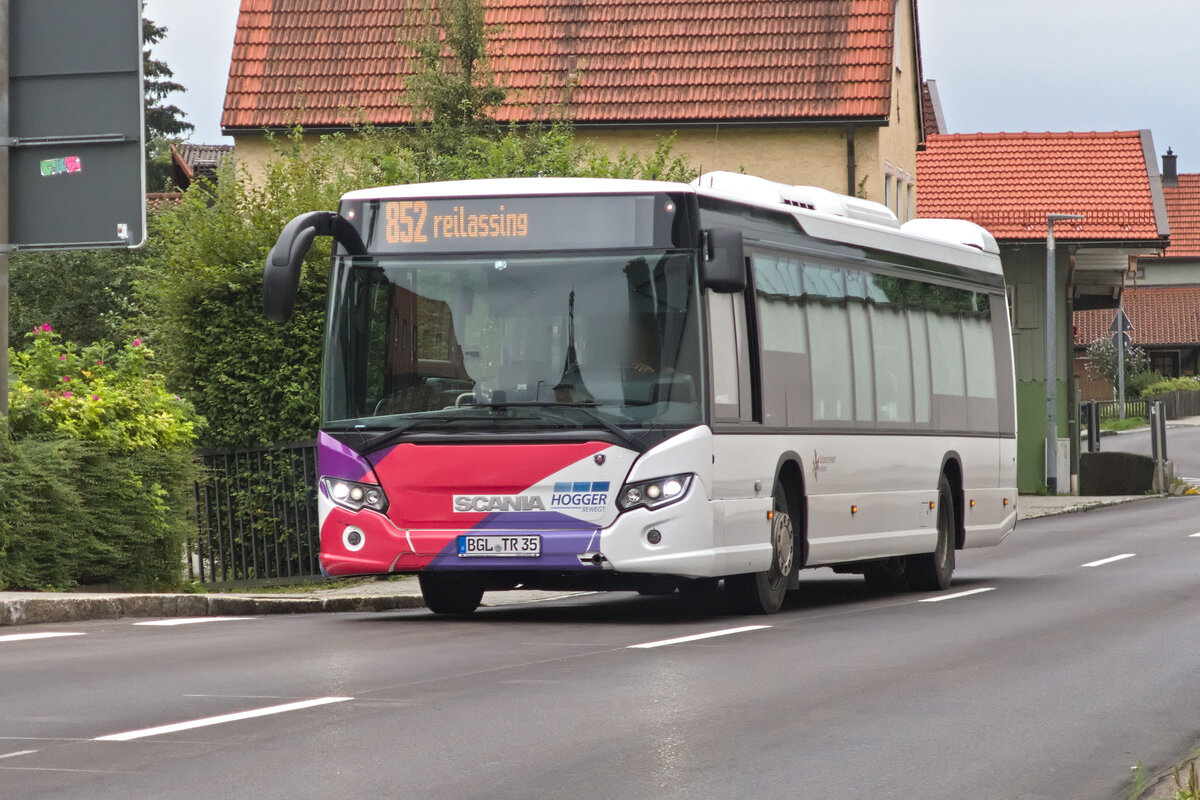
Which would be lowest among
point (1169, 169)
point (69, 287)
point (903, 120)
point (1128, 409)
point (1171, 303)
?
point (1128, 409)

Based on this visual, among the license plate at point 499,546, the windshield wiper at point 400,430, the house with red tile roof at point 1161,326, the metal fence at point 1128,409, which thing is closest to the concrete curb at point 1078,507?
the license plate at point 499,546

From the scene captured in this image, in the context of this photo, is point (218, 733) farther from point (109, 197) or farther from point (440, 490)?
point (109, 197)

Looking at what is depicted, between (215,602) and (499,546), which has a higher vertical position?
(499,546)

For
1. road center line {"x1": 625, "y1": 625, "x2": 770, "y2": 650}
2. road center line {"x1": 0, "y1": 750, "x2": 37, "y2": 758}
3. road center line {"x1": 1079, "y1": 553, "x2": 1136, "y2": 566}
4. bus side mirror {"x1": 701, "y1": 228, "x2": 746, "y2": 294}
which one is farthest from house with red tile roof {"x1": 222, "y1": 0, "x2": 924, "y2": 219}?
road center line {"x1": 0, "y1": 750, "x2": 37, "y2": 758}

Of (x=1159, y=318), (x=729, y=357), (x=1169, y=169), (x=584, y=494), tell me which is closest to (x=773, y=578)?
(x=729, y=357)

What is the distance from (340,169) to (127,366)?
524 centimetres

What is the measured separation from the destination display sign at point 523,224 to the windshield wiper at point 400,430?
1.13 metres

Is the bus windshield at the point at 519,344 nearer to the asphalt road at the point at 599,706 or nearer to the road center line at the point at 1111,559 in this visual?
the asphalt road at the point at 599,706

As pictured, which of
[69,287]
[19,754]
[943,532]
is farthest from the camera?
[69,287]

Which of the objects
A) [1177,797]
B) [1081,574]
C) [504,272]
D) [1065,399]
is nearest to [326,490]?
[504,272]

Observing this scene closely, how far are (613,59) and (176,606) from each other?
27245 millimetres

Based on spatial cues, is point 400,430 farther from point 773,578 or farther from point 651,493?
point 773,578

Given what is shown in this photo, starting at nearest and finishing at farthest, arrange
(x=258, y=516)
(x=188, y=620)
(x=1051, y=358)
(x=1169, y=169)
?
(x=188, y=620) → (x=258, y=516) → (x=1051, y=358) → (x=1169, y=169)

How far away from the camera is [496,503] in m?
13.3
